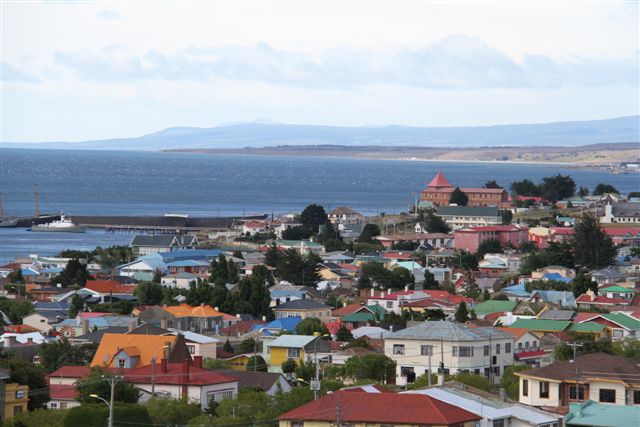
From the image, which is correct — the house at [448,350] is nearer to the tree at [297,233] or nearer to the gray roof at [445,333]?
the gray roof at [445,333]

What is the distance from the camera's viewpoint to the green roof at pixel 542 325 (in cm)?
4053

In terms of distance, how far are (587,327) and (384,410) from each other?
66.3 ft

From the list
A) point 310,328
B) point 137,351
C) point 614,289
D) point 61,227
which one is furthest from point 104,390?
point 61,227

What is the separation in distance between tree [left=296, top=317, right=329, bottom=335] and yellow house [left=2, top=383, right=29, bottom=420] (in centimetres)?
1403

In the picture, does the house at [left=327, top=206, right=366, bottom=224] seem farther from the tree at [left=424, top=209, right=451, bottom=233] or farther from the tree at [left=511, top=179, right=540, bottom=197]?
the tree at [left=511, top=179, right=540, bottom=197]

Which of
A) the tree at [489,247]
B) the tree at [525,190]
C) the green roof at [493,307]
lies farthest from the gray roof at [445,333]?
the tree at [525,190]

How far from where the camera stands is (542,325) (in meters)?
41.0

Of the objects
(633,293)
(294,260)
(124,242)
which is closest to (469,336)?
(633,293)

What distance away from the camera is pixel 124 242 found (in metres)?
90.9

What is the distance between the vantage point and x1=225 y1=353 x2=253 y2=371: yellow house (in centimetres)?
3497

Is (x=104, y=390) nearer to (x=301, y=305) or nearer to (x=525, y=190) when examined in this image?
(x=301, y=305)

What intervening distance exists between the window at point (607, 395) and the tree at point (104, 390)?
25.7ft

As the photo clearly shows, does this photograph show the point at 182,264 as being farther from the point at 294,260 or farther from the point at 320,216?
the point at 320,216

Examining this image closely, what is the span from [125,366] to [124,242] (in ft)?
199
